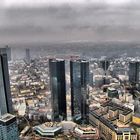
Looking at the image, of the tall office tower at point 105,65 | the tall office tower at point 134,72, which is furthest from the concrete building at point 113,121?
the tall office tower at point 105,65

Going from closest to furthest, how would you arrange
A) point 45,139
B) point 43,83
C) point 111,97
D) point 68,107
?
point 45,139 → point 68,107 → point 111,97 → point 43,83

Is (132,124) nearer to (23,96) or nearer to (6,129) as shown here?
(6,129)

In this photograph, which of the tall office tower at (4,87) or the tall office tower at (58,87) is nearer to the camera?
the tall office tower at (4,87)

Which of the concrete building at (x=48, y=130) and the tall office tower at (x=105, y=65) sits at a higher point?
the tall office tower at (x=105, y=65)

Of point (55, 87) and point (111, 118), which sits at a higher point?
point (55, 87)

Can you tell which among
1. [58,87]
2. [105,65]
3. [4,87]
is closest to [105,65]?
[105,65]

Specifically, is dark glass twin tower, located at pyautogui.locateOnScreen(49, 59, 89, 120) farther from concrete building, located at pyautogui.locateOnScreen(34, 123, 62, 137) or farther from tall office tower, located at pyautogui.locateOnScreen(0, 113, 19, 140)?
tall office tower, located at pyautogui.locateOnScreen(0, 113, 19, 140)

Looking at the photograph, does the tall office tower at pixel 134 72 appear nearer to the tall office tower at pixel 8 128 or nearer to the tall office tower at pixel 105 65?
the tall office tower at pixel 105 65

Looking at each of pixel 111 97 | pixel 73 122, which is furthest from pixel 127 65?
pixel 73 122
